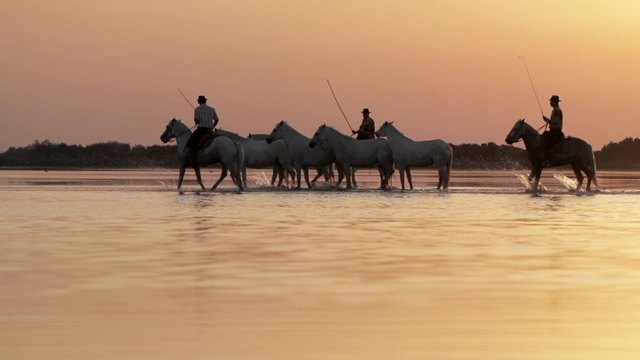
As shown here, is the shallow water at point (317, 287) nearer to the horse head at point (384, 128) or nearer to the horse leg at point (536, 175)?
the horse leg at point (536, 175)

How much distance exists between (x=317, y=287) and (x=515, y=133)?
22.1 metres

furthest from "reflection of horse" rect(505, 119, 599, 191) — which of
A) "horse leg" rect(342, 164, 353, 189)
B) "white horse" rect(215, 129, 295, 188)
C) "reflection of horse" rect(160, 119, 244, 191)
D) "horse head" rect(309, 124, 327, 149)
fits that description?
"reflection of horse" rect(160, 119, 244, 191)

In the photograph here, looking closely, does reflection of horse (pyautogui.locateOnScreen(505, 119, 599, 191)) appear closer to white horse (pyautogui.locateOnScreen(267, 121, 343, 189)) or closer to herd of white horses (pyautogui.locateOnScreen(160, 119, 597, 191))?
herd of white horses (pyautogui.locateOnScreen(160, 119, 597, 191))

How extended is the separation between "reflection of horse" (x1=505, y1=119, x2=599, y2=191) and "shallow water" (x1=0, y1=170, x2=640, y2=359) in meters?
12.5

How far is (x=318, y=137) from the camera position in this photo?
107 feet

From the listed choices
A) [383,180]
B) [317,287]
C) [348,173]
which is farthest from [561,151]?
[317,287]

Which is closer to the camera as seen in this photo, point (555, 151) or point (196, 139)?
point (196, 139)

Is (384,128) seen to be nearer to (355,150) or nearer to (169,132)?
(355,150)

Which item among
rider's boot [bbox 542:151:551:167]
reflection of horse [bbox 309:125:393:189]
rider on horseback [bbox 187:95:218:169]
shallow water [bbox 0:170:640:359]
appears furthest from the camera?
reflection of horse [bbox 309:125:393:189]

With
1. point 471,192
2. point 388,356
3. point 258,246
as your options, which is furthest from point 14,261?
point 471,192

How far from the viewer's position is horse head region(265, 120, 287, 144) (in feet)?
107

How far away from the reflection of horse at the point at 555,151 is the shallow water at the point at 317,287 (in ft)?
41.1

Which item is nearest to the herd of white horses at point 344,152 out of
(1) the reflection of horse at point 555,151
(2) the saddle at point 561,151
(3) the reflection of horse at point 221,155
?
(3) the reflection of horse at point 221,155

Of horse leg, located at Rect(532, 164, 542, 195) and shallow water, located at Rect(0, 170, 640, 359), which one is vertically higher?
horse leg, located at Rect(532, 164, 542, 195)
